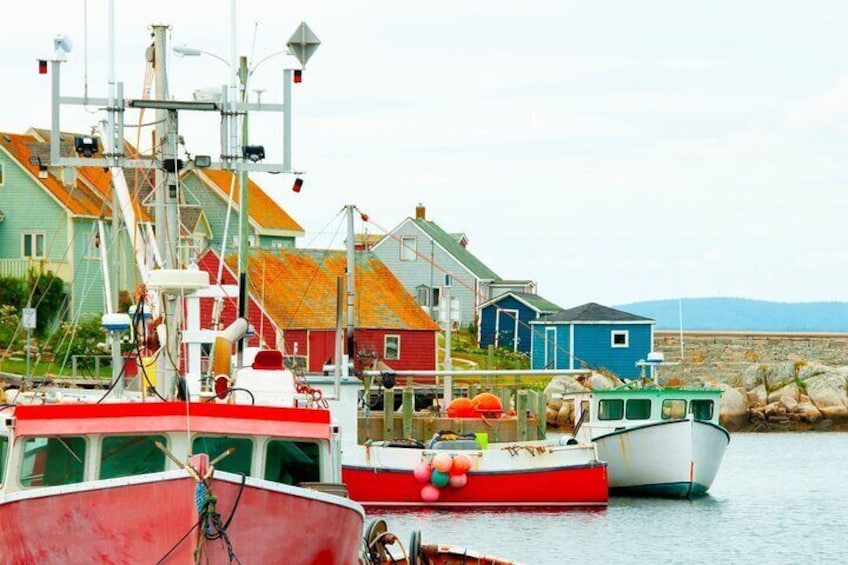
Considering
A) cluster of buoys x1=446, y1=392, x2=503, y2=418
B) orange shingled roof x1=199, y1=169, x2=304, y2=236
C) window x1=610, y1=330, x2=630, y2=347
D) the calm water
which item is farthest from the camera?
orange shingled roof x1=199, y1=169, x2=304, y2=236

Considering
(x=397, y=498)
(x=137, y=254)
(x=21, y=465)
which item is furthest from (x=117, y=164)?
(x=397, y=498)

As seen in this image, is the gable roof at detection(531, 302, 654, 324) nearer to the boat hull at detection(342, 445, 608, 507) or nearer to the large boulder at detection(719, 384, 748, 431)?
the large boulder at detection(719, 384, 748, 431)

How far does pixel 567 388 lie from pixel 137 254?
45.1 metres

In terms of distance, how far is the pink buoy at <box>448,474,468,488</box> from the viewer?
3400 centimetres

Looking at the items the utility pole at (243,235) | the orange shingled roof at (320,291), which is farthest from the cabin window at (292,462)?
the orange shingled roof at (320,291)

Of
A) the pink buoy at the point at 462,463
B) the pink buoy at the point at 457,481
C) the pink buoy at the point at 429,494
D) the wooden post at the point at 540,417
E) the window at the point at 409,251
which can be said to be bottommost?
the pink buoy at the point at 429,494

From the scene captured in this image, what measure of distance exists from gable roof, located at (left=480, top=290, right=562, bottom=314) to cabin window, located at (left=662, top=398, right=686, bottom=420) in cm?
3668

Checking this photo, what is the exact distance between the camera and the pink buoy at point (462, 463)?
34.0m

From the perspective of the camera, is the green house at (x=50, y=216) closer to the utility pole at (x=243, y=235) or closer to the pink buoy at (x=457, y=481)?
the pink buoy at (x=457, y=481)

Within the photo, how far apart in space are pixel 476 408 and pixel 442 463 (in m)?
5.25

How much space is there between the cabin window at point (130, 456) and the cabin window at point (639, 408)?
911 inches

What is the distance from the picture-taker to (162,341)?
17875 millimetres

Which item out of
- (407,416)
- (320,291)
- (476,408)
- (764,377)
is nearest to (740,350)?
(764,377)

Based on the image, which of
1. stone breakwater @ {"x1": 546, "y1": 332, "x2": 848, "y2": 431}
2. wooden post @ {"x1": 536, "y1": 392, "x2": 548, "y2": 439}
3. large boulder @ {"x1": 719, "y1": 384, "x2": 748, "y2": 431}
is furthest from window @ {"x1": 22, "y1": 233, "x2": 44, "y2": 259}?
wooden post @ {"x1": 536, "y1": 392, "x2": 548, "y2": 439}
